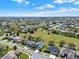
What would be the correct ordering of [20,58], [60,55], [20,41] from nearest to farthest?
[20,58] < [60,55] < [20,41]

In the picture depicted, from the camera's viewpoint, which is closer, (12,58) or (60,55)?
(12,58)

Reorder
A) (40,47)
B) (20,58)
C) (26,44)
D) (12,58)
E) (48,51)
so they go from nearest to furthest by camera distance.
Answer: (12,58), (20,58), (48,51), (40,47), (26,44)

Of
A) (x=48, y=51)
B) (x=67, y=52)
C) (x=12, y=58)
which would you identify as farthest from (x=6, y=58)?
(x=67, y=52)

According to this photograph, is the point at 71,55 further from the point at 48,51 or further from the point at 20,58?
the point at 20,58

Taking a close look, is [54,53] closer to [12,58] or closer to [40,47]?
[40,47]

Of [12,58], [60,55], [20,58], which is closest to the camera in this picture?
[12,58]

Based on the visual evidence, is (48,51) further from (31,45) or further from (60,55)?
(31,45)

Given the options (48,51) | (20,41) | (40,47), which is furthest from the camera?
(20,41)

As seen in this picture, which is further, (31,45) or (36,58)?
(31,45)

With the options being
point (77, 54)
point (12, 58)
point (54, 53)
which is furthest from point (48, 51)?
point (12, 58)
